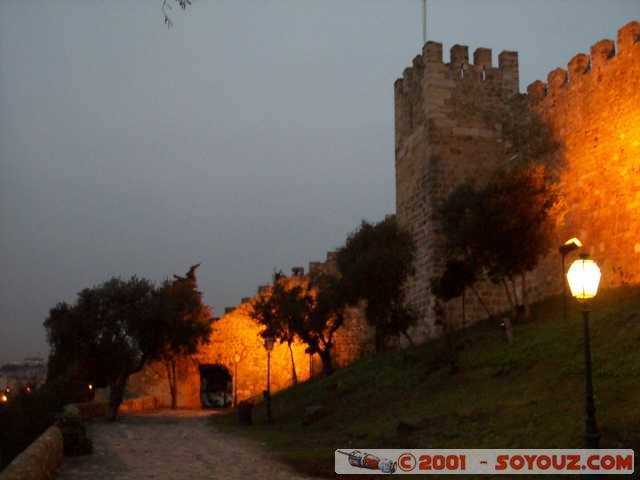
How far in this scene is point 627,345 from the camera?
1372cm

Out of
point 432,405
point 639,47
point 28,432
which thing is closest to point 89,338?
point 28,432

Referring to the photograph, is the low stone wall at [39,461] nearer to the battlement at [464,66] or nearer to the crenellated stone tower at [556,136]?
the crenellated stone tower at [556,136]

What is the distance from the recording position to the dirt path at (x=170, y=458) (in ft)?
36.8

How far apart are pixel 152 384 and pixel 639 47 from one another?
2935 cm

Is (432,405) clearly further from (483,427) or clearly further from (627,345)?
(627,345)

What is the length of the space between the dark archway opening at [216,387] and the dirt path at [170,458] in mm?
22987

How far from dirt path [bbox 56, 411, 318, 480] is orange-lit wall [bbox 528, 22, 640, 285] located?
1087cm

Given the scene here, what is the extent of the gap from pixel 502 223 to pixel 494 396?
6094 mm

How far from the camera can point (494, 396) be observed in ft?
46.8

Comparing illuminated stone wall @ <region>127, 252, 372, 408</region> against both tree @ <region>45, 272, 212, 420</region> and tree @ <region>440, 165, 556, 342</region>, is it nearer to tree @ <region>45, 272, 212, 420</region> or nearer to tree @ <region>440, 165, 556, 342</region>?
tree @ <region>45, 272, 212, 420</region>

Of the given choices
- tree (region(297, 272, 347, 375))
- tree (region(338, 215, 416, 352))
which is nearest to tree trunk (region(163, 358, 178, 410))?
tree (region(297, 272, 347, 375))

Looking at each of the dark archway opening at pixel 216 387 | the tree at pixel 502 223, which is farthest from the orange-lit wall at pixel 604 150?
the dark archway opening at pixel 216 387

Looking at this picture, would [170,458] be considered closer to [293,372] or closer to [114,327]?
[114,327]

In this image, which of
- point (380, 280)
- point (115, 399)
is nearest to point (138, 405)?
point (115, 399)
